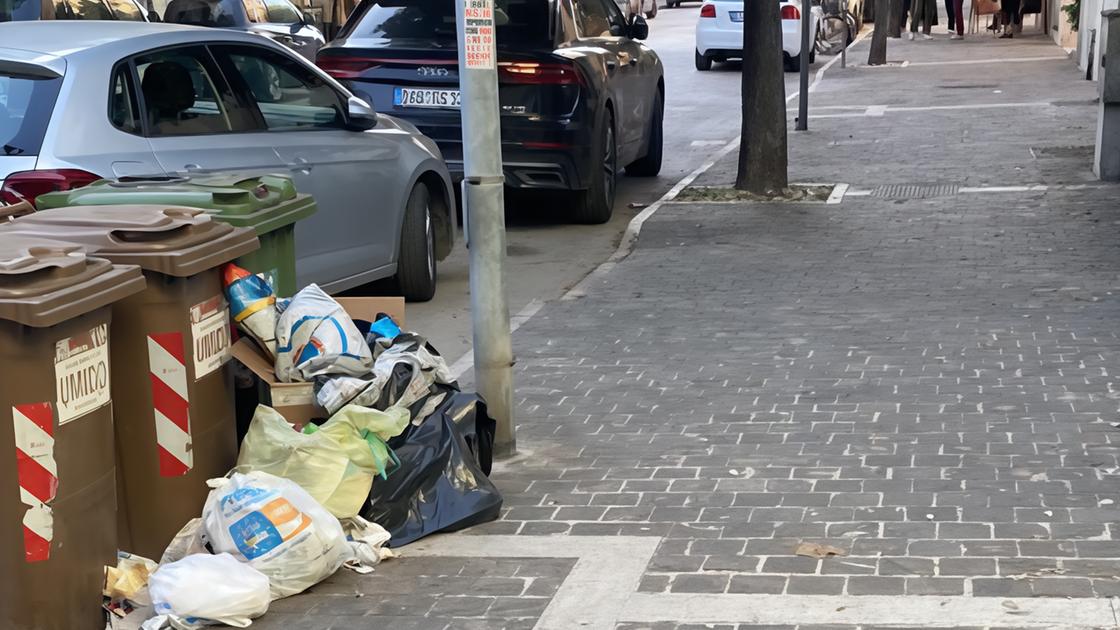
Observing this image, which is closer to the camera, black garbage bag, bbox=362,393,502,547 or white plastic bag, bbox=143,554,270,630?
white plastic bag, bbox=143,554,270,630

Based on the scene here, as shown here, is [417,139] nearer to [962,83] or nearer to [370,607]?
[370,607]

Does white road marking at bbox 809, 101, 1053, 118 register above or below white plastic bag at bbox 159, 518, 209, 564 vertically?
below

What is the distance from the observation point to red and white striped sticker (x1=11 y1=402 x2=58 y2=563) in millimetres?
4035

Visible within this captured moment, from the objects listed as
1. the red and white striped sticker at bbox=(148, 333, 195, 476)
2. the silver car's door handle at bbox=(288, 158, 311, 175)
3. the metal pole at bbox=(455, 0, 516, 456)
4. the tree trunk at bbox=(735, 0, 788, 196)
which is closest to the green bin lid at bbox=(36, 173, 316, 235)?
the metal pole at bbox=(455, 0, 516, 456)

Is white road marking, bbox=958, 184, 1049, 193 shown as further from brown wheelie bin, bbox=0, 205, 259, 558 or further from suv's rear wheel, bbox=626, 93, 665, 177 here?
brown wheelie bin, bbox=0, 205, 259, 558

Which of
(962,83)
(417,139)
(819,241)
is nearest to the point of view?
(417,139)

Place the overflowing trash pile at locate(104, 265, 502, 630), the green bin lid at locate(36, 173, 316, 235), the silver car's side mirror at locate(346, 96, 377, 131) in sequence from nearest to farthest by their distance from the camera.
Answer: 1. the overflowing trash pile at locate(104, 265, 502, 630)
2. the green bin lid at locate(36, 173, 316, 235)
3. the silver car's side mirror at locate(346, 96, 377, 131)

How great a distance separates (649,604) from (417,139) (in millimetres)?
5202

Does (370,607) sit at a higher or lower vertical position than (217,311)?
lower

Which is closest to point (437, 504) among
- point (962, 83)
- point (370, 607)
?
point (370, 607)

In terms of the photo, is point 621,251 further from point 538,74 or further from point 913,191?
point 913,191

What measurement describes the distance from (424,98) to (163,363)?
6.99m

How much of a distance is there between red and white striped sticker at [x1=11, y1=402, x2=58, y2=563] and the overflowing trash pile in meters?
0.39

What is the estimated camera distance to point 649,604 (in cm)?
446
